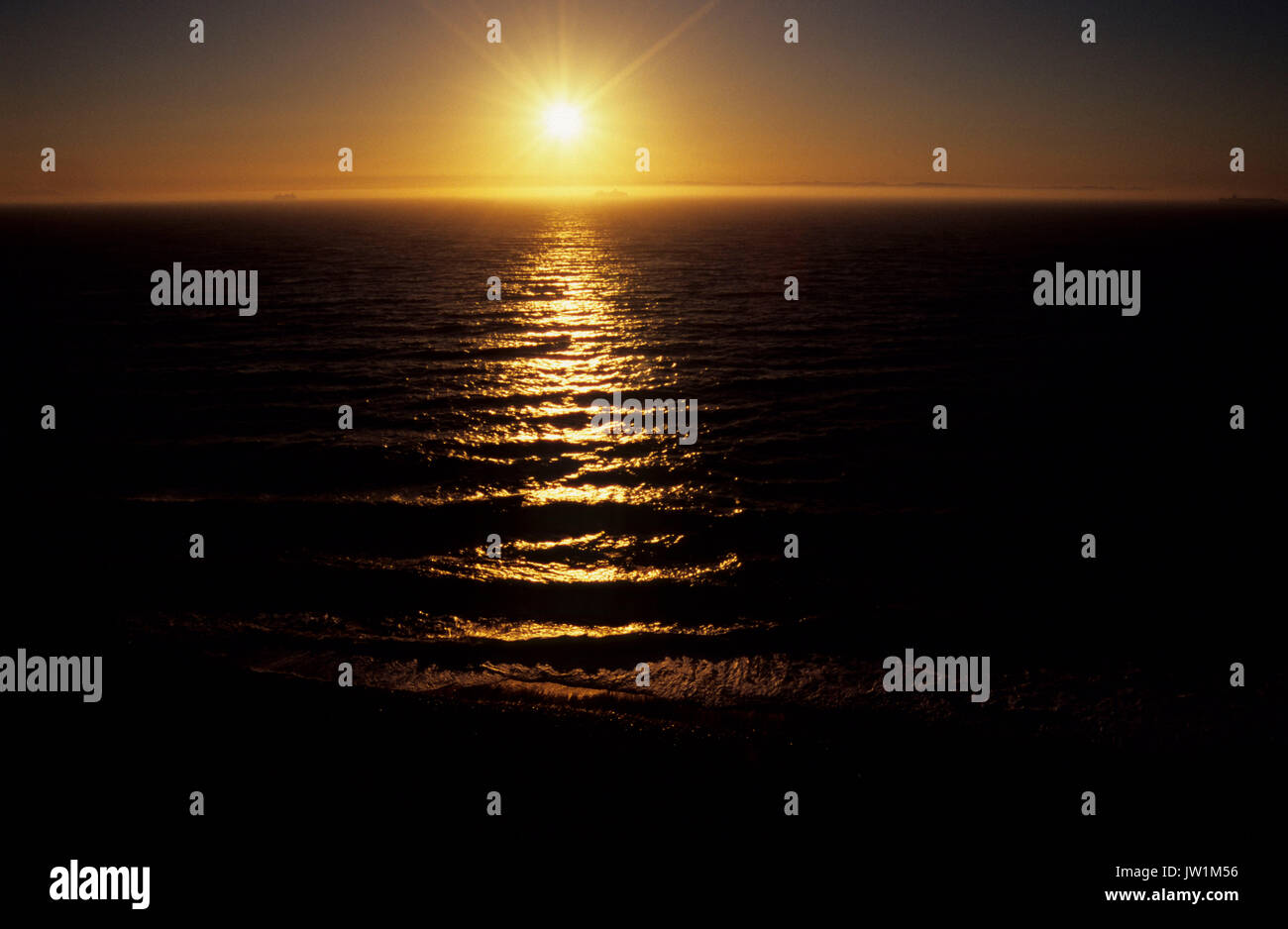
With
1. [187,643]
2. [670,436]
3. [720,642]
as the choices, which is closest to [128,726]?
[187,643]

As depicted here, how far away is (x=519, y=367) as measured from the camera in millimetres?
26625

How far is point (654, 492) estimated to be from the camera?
15922mm

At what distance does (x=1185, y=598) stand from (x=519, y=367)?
21054 millimetres

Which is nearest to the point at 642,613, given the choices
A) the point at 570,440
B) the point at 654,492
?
the point at 654,492

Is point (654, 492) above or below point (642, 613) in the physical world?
above

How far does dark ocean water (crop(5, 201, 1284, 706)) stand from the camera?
10742 mm

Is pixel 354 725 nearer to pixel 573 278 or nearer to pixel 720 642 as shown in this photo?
pixel 720 642

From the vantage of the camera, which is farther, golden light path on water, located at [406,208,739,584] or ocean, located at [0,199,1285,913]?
golden light path on water, located at [406,208,739,584]

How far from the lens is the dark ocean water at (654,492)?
10742 millimetres

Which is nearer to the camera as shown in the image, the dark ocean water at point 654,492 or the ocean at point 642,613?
the ocean at point 642,613

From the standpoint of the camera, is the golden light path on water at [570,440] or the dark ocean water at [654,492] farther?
the golden light path on water at [570,440]

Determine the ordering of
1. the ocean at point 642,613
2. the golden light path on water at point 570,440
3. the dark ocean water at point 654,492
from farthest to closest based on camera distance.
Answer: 1. the golden light path on water at point 570,440
2. the dark ocean water at point 654,492
3. the ocean at point 642,613

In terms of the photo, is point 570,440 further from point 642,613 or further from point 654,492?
point 642,613

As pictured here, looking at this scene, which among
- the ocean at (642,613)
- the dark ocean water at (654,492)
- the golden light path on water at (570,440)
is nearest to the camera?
the ocean at (642,613)
